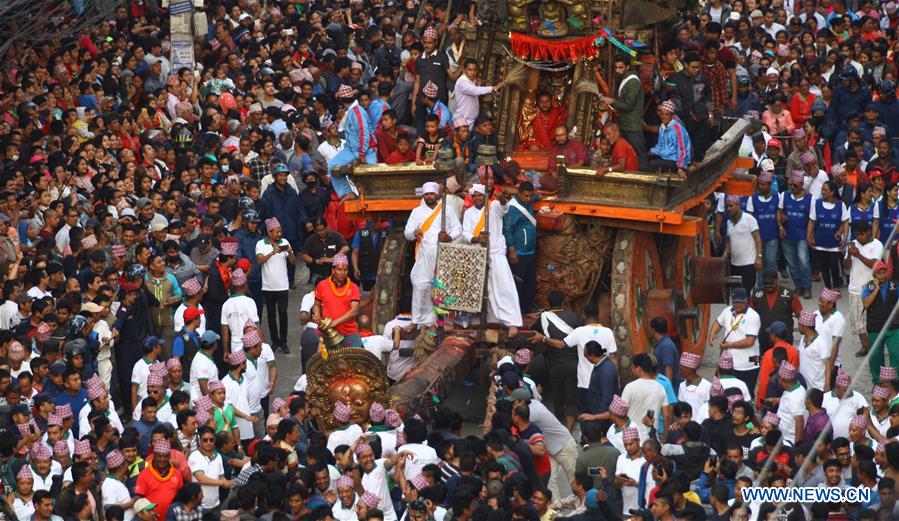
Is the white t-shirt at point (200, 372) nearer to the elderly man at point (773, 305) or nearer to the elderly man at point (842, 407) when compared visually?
the elderly man at point (842, 407)

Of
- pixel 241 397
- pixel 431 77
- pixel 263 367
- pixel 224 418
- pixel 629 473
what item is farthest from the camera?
pixel 431 77

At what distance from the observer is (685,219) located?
1994 centimetres

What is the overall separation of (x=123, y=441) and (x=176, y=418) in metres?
1.00

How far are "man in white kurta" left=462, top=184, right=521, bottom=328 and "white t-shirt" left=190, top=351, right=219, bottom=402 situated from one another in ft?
8.58

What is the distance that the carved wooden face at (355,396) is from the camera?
1728 centimetres

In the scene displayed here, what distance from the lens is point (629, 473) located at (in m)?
16.2

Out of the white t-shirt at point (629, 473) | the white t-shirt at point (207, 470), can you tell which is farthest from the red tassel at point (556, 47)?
the white t-shirt at point (207, 470)

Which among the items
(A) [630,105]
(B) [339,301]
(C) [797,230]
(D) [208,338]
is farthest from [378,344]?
(C) [797,230]

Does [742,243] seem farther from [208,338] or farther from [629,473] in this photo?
[629,473]

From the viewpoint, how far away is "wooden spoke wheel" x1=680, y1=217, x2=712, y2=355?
2138 centimetres

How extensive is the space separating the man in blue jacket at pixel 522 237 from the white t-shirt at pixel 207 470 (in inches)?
158

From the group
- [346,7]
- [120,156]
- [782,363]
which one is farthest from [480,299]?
[346,7]

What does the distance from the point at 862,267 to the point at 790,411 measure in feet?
14.4

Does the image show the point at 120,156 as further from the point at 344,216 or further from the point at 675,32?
the point at 675,32
